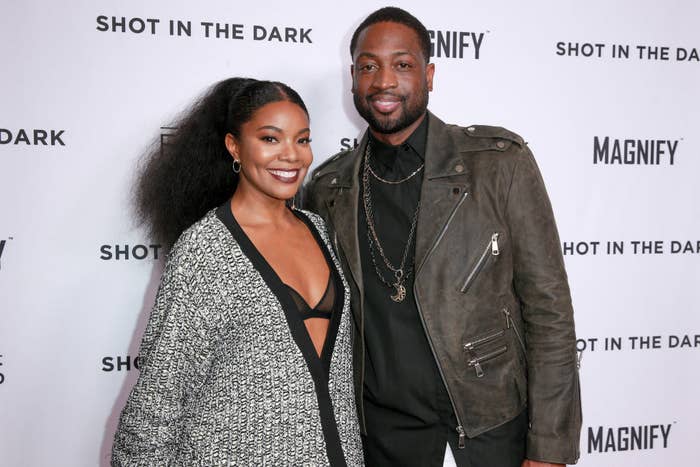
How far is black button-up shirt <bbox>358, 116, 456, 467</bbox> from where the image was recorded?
68.2 inches

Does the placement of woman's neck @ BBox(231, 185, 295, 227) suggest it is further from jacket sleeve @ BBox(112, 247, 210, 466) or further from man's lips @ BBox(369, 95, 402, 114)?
man's lips @ BBox(369, 95, 402, 114)

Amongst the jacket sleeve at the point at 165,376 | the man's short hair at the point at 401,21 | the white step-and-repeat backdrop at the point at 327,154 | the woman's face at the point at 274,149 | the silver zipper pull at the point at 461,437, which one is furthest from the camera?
the white step-and-repeat backdrop at the point at 327,154

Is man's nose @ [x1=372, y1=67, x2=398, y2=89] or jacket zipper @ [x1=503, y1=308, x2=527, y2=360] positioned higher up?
man's nose @ [x1=372, y1=67, x2=398, y2=89]

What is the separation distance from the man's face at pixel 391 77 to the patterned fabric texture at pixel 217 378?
623mm

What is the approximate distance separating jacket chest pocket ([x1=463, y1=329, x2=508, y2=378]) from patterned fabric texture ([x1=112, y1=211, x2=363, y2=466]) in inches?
18.7

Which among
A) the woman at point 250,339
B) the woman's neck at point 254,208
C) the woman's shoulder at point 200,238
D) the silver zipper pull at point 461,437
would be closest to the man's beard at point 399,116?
the woman at point 250,339

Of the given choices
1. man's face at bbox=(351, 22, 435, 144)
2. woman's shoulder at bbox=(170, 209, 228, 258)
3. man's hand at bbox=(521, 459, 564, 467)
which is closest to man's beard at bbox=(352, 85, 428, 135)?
man's face at bbox=(351, 22, 435, 144)

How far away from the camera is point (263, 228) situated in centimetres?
164

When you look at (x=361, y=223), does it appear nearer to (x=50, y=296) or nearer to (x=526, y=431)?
(x=526, y=431)

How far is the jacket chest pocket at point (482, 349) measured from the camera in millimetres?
1710

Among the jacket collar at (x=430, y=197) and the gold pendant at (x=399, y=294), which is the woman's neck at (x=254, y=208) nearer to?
the jacket collar at (x=430, y=197)

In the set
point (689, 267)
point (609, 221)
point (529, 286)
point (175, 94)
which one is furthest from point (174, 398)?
point (689, 267)

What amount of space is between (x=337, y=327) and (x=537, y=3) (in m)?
1.72

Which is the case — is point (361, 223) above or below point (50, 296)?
above
